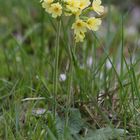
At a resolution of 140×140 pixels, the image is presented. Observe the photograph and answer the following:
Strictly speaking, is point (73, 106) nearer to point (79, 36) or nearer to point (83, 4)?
point (79, 36)

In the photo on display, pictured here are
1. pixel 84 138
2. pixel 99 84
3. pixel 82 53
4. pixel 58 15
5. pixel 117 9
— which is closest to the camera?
pixel 58 15

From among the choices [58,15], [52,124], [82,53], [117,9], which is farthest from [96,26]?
[117,9]

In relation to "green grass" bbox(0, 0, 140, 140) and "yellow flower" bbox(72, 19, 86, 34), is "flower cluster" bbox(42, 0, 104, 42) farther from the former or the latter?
"green grass" bbox(0, 0, 140, 140)

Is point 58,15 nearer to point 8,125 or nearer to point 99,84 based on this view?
point 8,125

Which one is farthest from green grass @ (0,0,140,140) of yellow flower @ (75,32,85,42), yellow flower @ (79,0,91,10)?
yellow flower @ (79,0,91,10)

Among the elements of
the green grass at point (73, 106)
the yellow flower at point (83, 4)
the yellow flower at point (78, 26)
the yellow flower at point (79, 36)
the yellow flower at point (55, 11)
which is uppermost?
the yellow flower at point (83, 4)

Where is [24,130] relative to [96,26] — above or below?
below

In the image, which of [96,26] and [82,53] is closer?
[96,26]

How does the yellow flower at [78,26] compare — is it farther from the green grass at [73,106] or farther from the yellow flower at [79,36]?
the green grass at [73,106]

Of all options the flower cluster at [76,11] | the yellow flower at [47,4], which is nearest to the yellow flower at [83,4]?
the flower cluster at [76,11]

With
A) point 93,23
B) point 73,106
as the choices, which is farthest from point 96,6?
point 73,106

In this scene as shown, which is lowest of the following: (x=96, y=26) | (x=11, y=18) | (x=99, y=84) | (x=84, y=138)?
(x=84, y=138)
